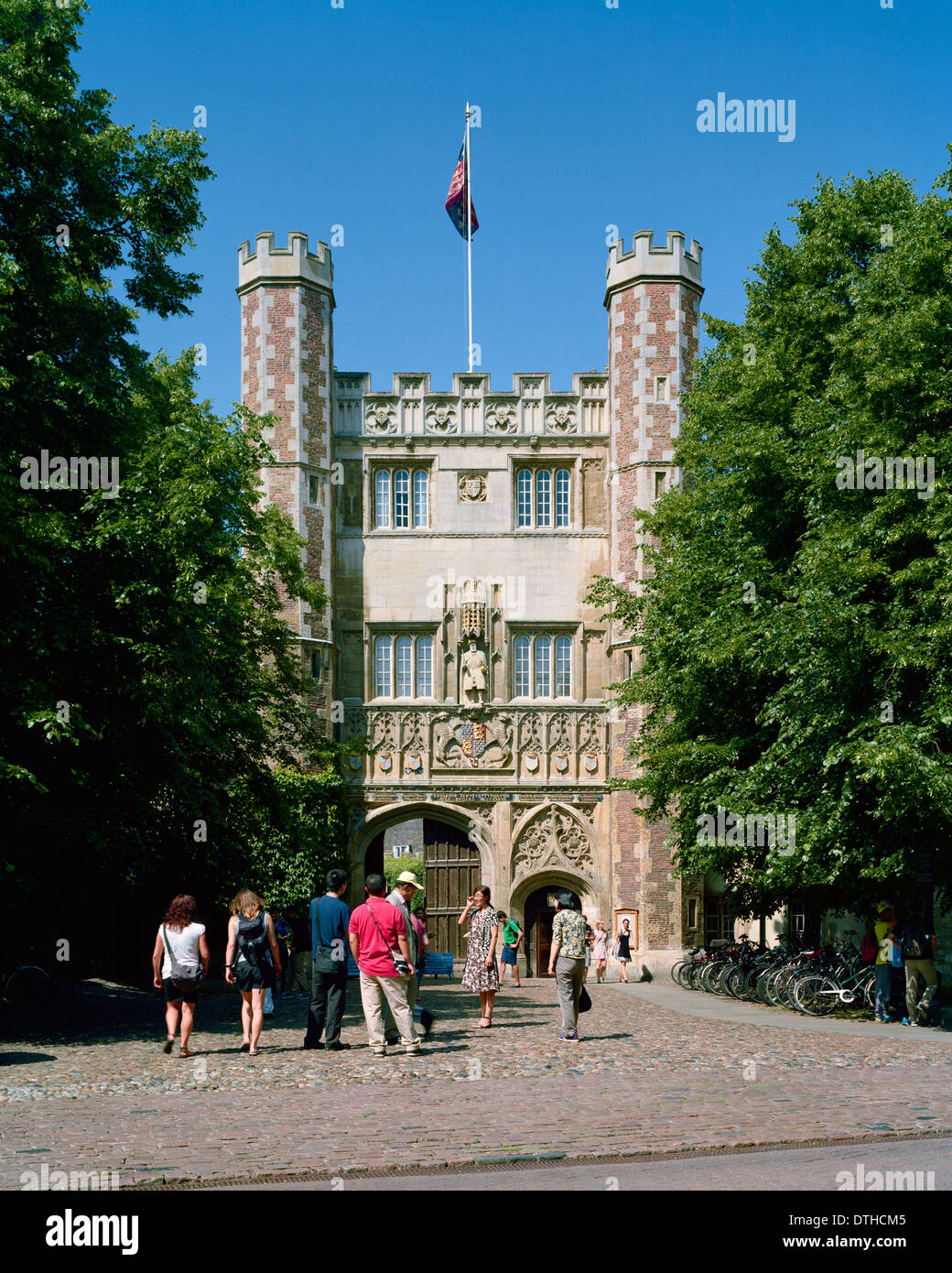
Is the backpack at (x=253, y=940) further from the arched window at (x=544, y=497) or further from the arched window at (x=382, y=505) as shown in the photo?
the arched window at (x=544, y=497)

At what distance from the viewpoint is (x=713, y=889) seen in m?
28.8

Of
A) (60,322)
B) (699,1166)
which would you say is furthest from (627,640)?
(699,1166)

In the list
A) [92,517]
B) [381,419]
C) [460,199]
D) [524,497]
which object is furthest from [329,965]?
[460,199]

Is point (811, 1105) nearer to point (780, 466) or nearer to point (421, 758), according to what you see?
point (780, 466)

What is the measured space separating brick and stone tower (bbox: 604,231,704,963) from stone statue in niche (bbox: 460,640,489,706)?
2.96 metres

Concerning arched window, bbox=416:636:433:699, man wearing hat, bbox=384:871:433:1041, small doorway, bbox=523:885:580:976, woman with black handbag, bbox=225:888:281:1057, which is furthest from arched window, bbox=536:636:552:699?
woman with black handbag, bbox=225:888:281:1057

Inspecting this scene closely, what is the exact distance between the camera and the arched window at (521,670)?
29.8 meters

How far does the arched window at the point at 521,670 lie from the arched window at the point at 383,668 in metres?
2.92

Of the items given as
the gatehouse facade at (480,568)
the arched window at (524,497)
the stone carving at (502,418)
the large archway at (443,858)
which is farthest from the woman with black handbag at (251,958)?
the stone carving at (502,418)

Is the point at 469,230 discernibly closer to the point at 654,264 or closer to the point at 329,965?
the point at 654,264

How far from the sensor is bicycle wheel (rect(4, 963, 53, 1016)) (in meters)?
17.7

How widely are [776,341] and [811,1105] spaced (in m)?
13.9

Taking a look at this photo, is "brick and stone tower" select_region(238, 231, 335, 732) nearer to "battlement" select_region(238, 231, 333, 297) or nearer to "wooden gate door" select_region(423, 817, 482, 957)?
"battlement" select_region(238, 231, 333, 297)

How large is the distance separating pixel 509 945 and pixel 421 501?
11075 millimetres
